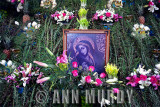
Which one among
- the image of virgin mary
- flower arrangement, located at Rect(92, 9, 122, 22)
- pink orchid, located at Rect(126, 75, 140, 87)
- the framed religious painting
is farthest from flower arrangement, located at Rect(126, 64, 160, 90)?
flower arrangement, located at Rect(92, 9, 122, 22)

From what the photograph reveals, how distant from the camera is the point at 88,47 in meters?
1.68

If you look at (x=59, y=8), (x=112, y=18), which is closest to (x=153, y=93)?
(x=112, y=18)

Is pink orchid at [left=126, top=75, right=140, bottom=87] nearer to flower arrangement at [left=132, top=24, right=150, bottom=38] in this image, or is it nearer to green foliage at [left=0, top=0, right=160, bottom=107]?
green foliage at [left=0, top=0, right=160, bottom=107]

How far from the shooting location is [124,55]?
70.4 inches

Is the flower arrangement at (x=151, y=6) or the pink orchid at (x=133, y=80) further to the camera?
the flower arrangement at (x=151, y=6)

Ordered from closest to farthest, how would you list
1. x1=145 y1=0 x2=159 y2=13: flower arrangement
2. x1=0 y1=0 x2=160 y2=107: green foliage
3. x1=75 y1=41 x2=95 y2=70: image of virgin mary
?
x1=0 y1=0 x2=160 y2=107: green foliage → x1=75 y1=41 x2=95 y2=70: image of virgin mary → x1=145 y1=0 x2=159 y2=13: flower arrangement

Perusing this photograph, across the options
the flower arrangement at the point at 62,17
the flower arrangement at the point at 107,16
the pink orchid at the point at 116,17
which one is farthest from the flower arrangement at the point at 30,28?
the pink orchid at the point at 116,17

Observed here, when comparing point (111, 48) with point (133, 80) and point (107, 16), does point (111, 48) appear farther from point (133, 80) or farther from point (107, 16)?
point (133, 80)

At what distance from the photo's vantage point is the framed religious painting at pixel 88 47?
1.66 metres

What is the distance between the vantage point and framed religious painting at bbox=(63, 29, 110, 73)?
5.46ft

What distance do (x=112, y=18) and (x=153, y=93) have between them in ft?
3.86

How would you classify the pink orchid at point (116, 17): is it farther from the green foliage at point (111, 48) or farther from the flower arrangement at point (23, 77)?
the flower arrangement at point (23, 77)

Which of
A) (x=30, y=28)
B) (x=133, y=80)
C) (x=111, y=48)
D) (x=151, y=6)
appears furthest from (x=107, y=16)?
(x=30, y=28)

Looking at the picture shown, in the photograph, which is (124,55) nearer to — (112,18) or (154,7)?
(112,18)
